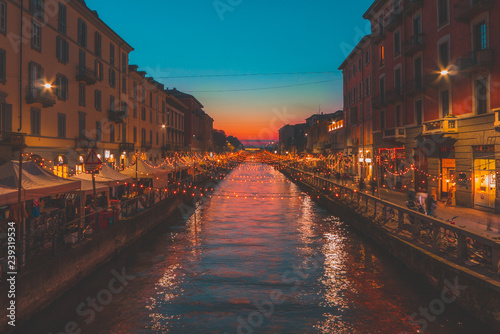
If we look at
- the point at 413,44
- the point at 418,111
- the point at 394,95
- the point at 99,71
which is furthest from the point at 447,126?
the point at 99,71

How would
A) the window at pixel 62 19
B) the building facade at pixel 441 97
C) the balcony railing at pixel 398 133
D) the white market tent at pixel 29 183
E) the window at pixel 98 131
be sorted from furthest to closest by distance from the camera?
1. the window at pixel 98 131
2. the balcony railing at pixel 398 133
3. the window at pixel 62 19
4. the building facade at pixel 441 97
5. the white market tent at pixel 29 183

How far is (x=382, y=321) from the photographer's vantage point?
9.04 metres

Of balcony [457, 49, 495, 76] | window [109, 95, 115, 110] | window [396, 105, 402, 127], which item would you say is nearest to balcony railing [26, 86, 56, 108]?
window [109, 95, 115, 110]

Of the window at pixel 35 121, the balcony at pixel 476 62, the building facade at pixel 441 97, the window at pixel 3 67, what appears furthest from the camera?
the window at pixel 35 121

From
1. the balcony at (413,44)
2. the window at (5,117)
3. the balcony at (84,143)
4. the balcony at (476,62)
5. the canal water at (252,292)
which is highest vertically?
the balcony at (413,44)

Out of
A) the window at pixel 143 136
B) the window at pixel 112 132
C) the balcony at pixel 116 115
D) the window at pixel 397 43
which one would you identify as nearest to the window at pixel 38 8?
the balcony at pixel 116 115

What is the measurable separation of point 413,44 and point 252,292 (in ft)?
75.4

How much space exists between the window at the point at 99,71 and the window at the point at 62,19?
587 cm

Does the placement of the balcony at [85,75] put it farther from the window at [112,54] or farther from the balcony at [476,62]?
the balcony at [476,62]

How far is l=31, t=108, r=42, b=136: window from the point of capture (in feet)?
78.4

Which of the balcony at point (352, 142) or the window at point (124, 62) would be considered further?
the balcony at point (352, 142)

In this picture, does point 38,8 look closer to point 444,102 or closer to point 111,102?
point 111,102

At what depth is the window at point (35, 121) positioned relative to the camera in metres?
23.9

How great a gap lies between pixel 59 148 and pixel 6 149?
6536 mm
